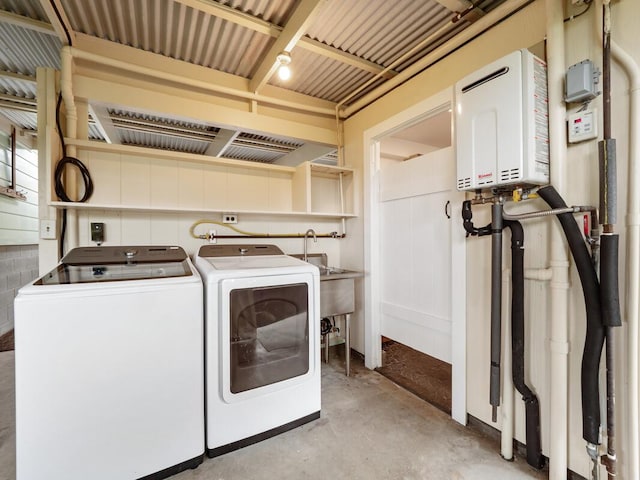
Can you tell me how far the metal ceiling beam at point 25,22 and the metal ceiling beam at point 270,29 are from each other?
3.40 feet

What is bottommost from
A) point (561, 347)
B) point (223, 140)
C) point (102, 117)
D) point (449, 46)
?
point (561, 347)

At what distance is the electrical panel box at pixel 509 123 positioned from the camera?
1427 millimetres

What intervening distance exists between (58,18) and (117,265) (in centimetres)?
157

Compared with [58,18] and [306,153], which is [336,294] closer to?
[306,153]

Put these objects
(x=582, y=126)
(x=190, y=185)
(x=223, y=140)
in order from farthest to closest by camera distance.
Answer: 1. (x=223, y=140)
2. (x=190, y=185)
3. (x=582, y=126)

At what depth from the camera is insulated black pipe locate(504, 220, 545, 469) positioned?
1.58 m

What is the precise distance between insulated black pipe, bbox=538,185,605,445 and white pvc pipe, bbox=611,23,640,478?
11 centimetres

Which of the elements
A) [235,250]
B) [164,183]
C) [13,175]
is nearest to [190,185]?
[164,183]

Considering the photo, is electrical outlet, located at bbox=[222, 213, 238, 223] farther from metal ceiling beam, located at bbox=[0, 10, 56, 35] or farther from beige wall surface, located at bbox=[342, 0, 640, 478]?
beige wall surface, located at bbox=[342, 0, 640, 478]

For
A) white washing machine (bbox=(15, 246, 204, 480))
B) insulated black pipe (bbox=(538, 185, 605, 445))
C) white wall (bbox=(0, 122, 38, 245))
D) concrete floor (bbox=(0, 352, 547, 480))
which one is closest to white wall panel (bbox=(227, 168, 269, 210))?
white washing machine (bbox=(15, 246, 204, 480))

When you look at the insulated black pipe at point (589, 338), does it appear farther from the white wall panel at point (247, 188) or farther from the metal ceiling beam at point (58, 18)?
the metal ceiling beam at point (58, 18)

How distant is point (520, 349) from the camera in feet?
5.32

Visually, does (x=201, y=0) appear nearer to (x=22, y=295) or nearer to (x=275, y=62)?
(x=275, y=62)

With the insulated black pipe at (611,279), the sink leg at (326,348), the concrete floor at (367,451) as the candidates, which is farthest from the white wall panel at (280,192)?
the insulated black pipe at (611,279)
